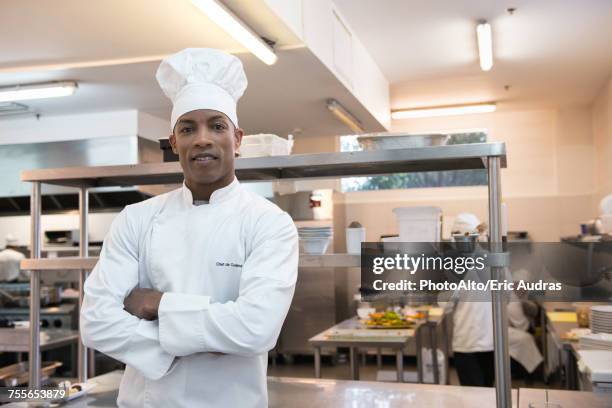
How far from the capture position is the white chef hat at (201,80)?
1729 millimetres

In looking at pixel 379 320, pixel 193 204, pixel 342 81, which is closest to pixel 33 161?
pixel 342 81

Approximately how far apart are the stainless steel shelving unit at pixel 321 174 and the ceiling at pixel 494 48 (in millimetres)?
2073

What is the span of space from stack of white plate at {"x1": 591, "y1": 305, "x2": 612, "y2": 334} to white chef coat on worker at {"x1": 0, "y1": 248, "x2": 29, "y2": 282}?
4.79 m

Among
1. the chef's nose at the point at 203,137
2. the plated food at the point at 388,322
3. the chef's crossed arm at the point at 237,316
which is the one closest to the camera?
the chef's crossed arm at the point at 237,316

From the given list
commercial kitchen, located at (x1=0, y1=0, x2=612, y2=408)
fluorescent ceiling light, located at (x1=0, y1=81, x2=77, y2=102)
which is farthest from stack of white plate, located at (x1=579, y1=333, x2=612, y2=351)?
fluorescent ceiling light, located at (x1=0, y1=81, x2=77, y2=102)

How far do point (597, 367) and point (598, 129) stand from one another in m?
4.96

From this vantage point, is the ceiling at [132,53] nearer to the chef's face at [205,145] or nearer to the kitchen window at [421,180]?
the chef's face at [205,145]

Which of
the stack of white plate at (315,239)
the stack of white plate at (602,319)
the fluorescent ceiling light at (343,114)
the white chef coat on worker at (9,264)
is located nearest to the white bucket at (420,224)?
the stack of white plate at (315,239)

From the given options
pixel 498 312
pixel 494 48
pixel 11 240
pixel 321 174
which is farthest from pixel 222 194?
pixel 11 240

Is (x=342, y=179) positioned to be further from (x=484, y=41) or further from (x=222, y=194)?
(x=222, y=194)

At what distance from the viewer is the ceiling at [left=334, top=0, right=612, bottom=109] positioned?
166 inches

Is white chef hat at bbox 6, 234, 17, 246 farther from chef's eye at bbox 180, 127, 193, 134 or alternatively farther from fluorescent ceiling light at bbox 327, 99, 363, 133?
chef's eye at bbox 180, 127, 193, 134

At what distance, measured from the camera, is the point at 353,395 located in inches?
93.7

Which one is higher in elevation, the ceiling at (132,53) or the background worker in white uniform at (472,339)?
the ceiling at (132,53)
